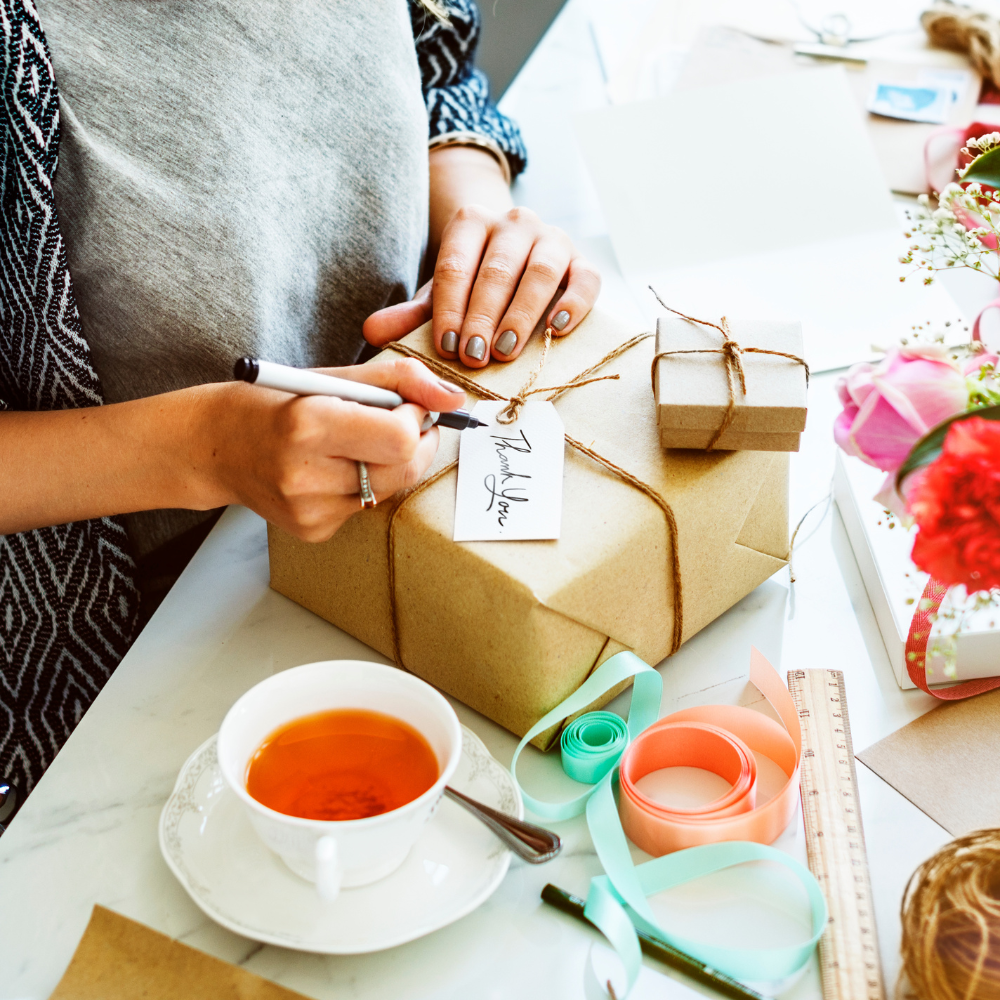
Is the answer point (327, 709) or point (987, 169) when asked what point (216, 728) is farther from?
point (987, 169)

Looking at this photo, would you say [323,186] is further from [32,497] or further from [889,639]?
[889,639]

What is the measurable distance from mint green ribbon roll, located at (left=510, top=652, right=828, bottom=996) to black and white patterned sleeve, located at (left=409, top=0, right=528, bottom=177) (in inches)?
28.7

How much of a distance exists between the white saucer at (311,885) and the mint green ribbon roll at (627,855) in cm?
4

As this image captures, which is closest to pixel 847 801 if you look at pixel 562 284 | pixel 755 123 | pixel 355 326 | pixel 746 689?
pixel 746 689

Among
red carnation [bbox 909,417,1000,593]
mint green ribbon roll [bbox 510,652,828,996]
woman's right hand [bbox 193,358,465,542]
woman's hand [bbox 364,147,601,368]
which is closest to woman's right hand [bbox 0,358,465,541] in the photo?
woman's right hand [bbox 193,358,465,542]

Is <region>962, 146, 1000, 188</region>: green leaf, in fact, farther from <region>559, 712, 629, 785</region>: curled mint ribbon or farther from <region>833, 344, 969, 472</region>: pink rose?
<region>559, 712, 629, 785</region>: curled mint ribbon

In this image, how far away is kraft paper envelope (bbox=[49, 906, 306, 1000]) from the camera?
1.62 feet

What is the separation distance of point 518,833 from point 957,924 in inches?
9.0

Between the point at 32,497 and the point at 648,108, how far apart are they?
85 centimetres

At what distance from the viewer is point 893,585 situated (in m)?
0.69

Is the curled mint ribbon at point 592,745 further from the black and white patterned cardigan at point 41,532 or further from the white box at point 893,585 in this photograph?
the black and white patterned cardigan at point 41,532

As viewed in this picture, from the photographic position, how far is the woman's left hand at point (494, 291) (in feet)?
2.43

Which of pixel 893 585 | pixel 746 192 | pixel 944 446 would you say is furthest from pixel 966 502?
pixel 746 192

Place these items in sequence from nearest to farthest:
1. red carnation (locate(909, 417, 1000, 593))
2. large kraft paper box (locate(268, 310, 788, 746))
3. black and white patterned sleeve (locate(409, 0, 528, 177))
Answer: red carnation (locate(909, 417, 1000, 593)), large kraft paper box (locate(268, 310, 788, 746)), black and white patterned sleeve (locate(409, 0, 528, 177))
